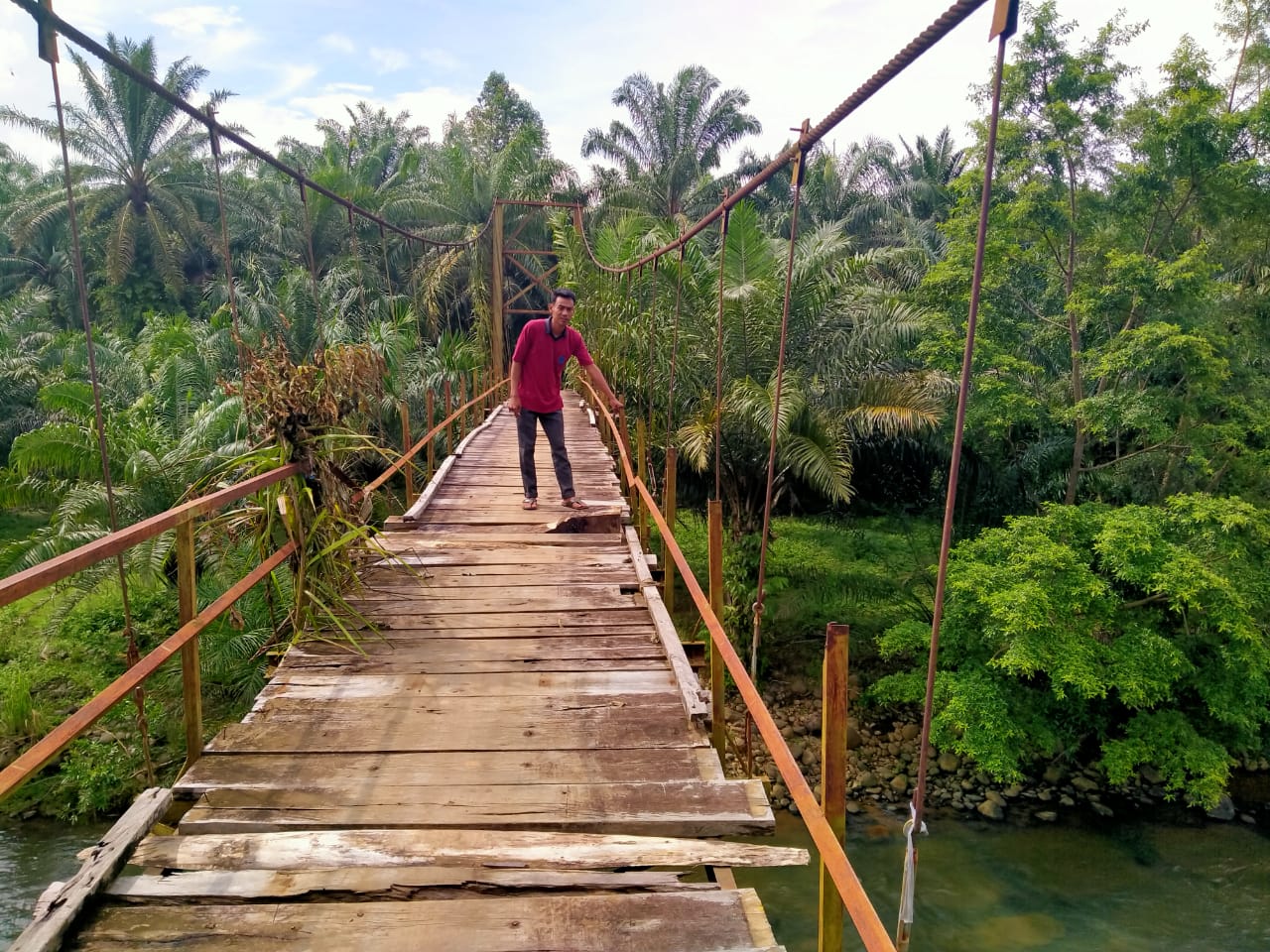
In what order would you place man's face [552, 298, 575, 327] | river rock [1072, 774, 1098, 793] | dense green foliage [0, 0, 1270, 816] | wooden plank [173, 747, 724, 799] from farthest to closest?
river rock [1072, 774, 1098, 793] → dense green foliage [0, 0, 1270, 816] → man's face [552, 298, 575, 327] → wooden plank [173, 747, 724, 799]

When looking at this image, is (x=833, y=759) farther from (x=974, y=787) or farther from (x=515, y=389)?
(x=974, y=787)

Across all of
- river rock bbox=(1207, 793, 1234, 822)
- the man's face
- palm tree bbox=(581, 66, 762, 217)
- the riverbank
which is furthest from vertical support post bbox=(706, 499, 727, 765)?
palm tree bbox=(581, 66, 762, 217)

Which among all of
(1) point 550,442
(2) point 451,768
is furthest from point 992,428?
(2) point 451,768

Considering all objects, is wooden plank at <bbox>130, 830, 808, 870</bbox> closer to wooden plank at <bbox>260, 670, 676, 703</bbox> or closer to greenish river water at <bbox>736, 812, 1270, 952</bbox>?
wooden plank at <bbox>260, 670, 676, 703</bbox>

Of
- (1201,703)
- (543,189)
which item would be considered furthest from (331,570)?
(543,189)

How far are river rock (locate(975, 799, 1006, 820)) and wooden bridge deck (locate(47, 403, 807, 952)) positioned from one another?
7152 mm

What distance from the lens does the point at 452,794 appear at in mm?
2008

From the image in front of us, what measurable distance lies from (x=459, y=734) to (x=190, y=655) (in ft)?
2.40

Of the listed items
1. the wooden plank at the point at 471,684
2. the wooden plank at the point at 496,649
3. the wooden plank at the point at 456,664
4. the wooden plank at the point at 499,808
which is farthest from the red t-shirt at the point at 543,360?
the wooden plank at the point at 499,808

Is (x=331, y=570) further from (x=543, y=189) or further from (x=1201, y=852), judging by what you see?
(x=543, y=189)

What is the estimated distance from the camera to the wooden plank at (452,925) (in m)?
1.50

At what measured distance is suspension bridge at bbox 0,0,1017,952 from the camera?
1531mm

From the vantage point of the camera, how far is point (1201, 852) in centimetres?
822

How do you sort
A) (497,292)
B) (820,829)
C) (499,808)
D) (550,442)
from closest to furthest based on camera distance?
(820,829) → (499,808) → (550,442) → (497,292)
